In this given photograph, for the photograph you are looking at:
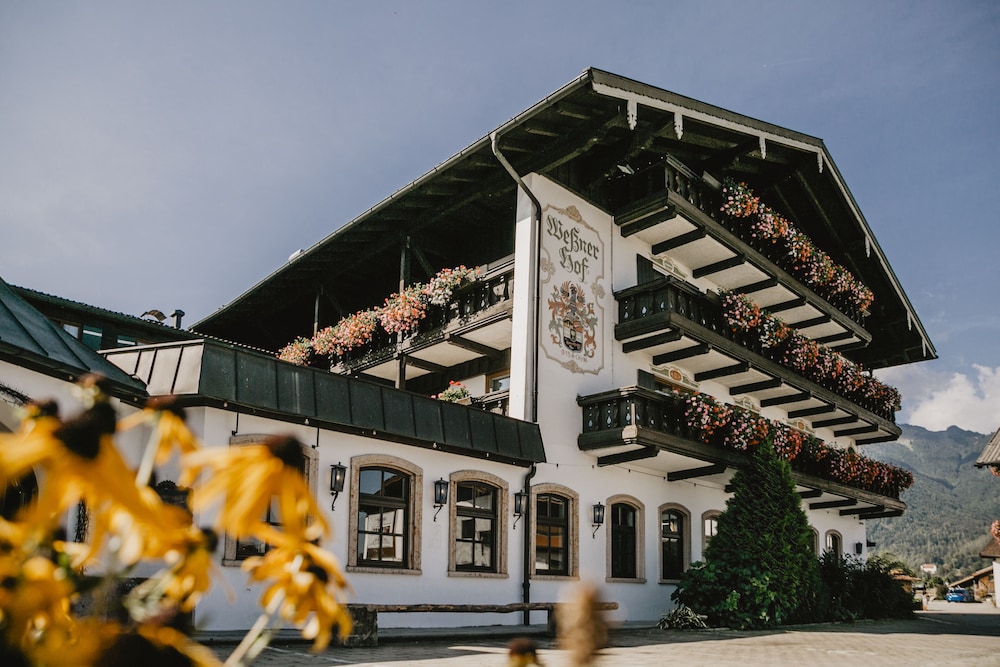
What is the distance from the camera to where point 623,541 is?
57.8ft

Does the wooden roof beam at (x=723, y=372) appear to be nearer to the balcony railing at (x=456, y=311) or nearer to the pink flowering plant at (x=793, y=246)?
the pink flowering plant at (x=793, y=246)

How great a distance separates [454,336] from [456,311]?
0.52 metres

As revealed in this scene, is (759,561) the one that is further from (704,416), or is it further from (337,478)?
(337,478)

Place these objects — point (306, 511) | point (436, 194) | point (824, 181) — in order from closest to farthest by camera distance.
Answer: point (306, 511)
point (436, 194)
point (824, 181)

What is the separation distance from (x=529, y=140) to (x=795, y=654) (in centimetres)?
956

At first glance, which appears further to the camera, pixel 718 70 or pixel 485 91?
pixel 485 91

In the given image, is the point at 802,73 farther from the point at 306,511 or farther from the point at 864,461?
the point at 306,511

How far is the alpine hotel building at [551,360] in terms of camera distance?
13281 mm

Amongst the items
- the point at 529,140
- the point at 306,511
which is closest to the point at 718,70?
the point at 529,140

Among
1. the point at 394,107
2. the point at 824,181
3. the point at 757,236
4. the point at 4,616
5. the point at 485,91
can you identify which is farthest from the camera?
the point at 824,181

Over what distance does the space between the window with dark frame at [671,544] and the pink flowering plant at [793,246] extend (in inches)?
245

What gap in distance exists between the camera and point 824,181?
23.1 metres

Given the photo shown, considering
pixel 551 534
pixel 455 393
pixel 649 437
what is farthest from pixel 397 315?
pixel 649 437

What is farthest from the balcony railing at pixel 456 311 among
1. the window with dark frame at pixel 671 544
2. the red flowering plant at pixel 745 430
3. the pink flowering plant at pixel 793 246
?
the window with dark frame at pixel 671 544
